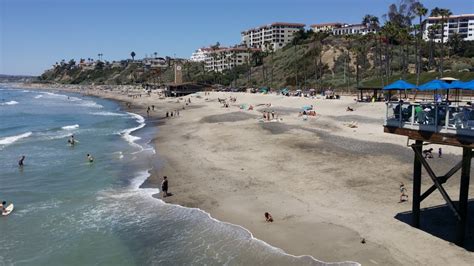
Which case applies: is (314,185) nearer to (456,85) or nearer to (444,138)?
(444,138)

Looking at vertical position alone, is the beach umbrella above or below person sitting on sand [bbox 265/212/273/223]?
above

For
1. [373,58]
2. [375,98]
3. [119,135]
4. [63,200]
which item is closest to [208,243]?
[63,200]

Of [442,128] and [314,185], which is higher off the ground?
[442,128]

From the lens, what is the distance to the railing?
41.4 feet

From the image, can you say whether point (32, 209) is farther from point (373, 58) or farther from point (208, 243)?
point (373, 58)

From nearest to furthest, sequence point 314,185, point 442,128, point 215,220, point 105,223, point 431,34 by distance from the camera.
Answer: point 442,128, point 215,220, point 105,223, point 314,185, point 431,34

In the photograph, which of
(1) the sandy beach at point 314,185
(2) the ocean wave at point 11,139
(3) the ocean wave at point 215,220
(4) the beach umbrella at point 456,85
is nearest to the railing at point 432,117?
(4) the beach umbrella at point 456,85

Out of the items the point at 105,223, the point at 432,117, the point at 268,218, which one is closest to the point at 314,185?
the point at 268,218

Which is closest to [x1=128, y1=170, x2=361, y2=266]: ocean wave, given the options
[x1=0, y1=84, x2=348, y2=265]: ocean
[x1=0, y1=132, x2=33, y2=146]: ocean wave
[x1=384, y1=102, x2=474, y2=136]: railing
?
[x1=0, y1=84, x2=348, y2=265]: ocean

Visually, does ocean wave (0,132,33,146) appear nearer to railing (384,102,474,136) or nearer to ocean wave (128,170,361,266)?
ocean wave (128,170,361,266)

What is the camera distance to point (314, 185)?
70.8 feet

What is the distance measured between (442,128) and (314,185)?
29.8 feet

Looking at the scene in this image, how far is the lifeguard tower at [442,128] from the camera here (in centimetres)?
1268

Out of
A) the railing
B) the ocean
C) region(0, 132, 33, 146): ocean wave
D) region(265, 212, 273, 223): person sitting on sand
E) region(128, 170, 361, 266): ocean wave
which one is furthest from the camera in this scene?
region(0, 132, 33, 146): ocean wave
